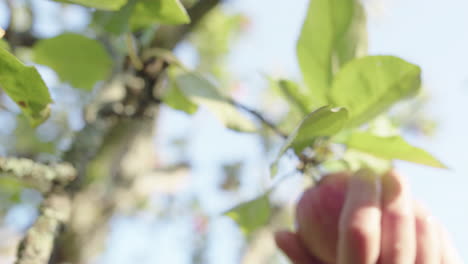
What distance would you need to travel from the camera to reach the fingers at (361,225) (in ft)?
1.06

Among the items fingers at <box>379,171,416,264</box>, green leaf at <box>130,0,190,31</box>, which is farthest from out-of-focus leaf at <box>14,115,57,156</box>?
fingers at <box>379,171,416,264</box>

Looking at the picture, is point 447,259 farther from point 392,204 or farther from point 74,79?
point 74,79

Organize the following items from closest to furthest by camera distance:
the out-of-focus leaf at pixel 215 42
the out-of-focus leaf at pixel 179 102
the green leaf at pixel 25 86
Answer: the green leaf at pixel 25 86
the out-of-focus leaf at pixel 179 102
the out-of-focus leaf at pixel 215 42

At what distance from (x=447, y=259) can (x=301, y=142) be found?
165 mm

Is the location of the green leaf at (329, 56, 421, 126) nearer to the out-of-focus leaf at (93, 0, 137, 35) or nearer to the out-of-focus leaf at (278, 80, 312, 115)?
the out-of-focus leaf at (278, 80, 312, 115)

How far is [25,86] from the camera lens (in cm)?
27

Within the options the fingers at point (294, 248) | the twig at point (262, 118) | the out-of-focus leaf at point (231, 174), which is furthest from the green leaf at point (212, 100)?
the out-of-focus leaf at point (231, 174)

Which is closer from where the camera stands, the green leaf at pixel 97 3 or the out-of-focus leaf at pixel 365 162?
the green leaf at pixel 97 3

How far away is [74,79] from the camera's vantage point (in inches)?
22.3

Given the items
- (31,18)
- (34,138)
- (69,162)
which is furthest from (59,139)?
(69,162)

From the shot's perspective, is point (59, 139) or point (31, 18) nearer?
point (31, 18)

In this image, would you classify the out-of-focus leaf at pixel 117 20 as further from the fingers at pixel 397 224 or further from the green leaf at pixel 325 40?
the fingers at pixel 397 224

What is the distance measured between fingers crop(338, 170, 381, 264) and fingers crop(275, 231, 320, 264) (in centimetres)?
7

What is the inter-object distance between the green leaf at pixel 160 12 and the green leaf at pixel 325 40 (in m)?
0.12
